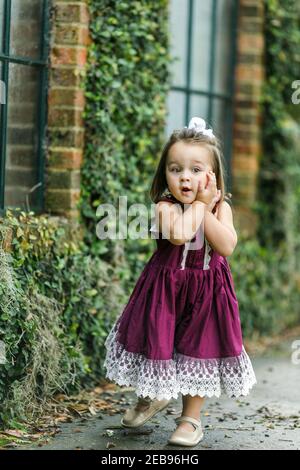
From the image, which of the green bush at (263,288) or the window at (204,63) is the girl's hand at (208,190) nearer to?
the window at (204,63)

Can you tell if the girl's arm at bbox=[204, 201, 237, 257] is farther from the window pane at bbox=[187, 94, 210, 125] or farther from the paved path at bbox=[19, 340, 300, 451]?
the window pane at bbox=[187, 94, 210, 125]

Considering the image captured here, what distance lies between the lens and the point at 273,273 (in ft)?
24.1

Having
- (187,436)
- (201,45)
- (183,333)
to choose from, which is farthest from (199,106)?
(187,436)

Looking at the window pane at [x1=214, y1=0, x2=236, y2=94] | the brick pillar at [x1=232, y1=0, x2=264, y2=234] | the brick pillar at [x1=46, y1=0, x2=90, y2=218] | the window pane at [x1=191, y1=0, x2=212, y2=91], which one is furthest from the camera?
the brick pillar at [x1=232, y1=0, x2=264, y2=234]

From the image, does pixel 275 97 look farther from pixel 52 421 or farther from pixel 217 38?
pixel 52 421

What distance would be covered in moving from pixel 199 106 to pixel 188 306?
304 cm

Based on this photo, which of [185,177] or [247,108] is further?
[247,108]

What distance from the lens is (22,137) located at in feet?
15.9

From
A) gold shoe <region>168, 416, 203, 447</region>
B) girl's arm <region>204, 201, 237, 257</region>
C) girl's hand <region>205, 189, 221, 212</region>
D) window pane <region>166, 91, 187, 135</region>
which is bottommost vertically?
gold shoe <region>168, 416, 203, 447</region>

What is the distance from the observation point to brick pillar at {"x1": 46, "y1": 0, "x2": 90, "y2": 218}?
16.2 ft

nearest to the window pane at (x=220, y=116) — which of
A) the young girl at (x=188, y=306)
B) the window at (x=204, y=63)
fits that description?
the window at (x=204, y=63)

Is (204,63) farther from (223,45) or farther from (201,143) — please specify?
(201,143)

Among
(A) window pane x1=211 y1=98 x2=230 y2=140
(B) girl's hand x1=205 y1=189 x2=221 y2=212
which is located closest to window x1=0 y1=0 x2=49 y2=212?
(B) girl's hand x1=205 y1=189 x2=221 y2=212
